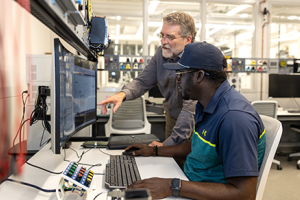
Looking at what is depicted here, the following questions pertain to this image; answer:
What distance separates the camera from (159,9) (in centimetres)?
519

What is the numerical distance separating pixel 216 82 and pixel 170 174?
0.45 meters

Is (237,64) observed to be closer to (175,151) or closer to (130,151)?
(175,151)

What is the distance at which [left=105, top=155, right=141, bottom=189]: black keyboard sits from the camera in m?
0.84

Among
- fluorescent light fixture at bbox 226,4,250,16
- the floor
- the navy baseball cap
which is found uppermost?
fluorescent light fixture at bbox 226,4,250,16

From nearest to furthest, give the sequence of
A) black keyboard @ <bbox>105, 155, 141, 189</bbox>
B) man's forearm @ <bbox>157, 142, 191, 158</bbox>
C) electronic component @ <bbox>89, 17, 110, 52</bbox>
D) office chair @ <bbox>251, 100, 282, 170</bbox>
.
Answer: black keyboard @ <bbox>105, 155, 141, 189</bbox> → man's forearm @ <bbox>157, 142, 191, 158</bbox> → electronic component @ <bbox>89, 17, 110, 52</bbox> → office chair @ <bbox>251, 100, 282, 170</bbox>

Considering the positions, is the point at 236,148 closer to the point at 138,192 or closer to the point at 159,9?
the point at 138,192

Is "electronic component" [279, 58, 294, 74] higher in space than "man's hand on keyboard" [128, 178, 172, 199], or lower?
higher

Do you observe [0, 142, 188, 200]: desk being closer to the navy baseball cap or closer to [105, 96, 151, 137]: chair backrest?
the navy baseball cap

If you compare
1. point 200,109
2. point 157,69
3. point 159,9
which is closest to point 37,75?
point 157,69

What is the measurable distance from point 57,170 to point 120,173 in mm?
311

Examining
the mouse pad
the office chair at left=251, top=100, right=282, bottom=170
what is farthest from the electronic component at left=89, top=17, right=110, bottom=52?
the office chair at left=251, top=100, right=282, bottom=170

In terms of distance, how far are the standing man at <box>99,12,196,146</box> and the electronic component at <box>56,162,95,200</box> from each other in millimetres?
563

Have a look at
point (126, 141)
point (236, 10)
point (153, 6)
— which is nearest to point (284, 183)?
point (126, 141)

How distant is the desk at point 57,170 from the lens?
30.8 inches
